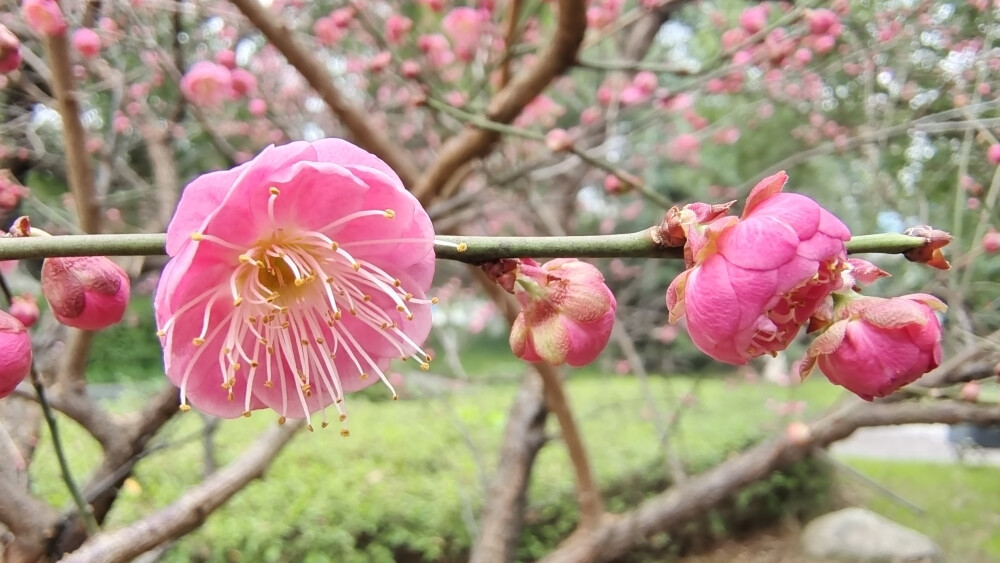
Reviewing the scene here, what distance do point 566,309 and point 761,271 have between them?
158mm

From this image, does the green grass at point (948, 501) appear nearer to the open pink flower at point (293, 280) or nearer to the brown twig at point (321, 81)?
the brown twig at point (321, 81)

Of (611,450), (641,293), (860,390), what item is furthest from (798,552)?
(860,390)

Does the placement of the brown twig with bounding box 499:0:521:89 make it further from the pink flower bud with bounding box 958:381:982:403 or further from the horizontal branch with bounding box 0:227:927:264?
the pink flower bud with bounding box 958:381:982:403

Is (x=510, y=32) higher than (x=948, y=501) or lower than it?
higher

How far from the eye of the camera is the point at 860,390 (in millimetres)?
493

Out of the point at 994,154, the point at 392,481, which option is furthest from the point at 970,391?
the point at 392,481

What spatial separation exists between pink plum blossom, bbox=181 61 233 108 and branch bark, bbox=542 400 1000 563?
1.75 meters

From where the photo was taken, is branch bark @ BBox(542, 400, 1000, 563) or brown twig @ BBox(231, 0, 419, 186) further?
branch bark @ BBox(542, 400, 1000, 563)

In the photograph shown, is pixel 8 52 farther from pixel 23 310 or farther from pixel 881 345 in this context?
pixel 881 345

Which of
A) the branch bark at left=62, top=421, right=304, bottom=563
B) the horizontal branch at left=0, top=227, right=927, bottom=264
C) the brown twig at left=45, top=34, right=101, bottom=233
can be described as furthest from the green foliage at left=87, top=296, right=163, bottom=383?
the horizontal branch at left=0, top=227, right=927, bottom=264

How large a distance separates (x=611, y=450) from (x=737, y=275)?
14.4 ft

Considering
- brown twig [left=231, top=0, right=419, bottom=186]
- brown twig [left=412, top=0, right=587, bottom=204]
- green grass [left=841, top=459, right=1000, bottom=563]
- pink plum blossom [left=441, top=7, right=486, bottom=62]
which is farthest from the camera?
green grass [left=841, top=459, right=1000, bottom=563]

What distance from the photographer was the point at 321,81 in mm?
1552

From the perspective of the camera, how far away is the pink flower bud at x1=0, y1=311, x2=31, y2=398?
48 centimetres
